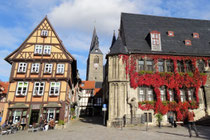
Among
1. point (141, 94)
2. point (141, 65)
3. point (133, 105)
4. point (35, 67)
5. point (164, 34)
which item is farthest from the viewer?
point (164, 34)

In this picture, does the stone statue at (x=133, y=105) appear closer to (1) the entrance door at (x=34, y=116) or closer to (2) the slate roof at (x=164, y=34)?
(2) the slate roof at (x=164, y=34)

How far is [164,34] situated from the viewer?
22.8m

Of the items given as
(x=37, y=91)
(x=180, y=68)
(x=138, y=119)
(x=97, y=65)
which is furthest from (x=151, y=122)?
(x=97, y=65)

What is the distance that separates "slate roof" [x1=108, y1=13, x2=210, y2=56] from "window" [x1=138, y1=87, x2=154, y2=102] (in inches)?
196

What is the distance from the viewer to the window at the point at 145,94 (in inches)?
720

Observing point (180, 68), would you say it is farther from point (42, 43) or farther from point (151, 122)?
point (42, 43)

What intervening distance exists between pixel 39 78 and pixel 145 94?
1381 centimetres

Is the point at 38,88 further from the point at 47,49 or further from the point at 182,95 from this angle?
the point at 182,95

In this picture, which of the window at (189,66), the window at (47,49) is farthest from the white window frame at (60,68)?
the window at (189,66)

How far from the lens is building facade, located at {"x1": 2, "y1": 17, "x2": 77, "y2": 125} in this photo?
17.5 meters

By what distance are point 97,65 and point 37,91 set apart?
175ft

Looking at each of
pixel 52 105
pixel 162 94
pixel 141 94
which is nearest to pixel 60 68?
pixel 52 105

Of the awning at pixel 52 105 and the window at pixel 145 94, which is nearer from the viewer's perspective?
the awning at pixel 52 105

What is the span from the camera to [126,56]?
19.3 metres
